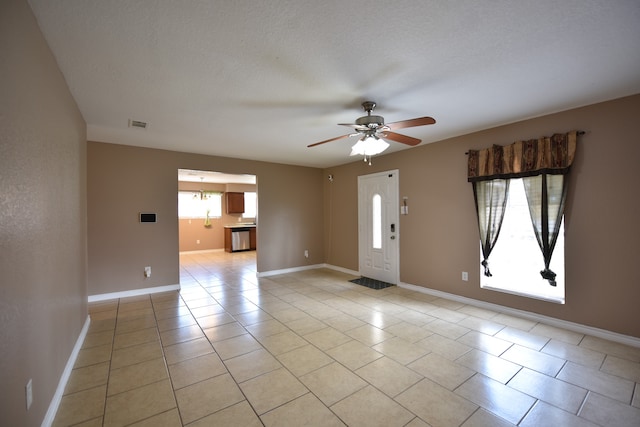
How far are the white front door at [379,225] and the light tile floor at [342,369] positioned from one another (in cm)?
134

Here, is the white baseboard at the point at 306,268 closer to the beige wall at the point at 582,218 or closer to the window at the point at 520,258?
the beige wall at the point at 582,218

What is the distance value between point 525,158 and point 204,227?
29.3ft

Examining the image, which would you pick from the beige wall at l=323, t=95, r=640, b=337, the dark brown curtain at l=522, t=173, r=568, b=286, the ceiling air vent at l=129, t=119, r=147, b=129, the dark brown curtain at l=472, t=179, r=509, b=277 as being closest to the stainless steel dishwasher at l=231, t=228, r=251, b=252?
the ceiling air vent at l=129, t=119, r=147, b=129

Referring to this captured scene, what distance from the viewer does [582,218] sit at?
9.78 ft

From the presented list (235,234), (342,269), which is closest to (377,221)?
(342,269)

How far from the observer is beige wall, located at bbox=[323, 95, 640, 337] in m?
2.72

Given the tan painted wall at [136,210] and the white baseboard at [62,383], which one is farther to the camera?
the tan painted wall at [136,210]

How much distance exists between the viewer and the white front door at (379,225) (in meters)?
5.06

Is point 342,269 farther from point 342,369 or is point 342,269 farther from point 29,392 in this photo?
point 29,392

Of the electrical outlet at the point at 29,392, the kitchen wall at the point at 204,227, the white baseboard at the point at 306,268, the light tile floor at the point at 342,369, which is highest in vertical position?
the kitchen wall at the point at 204,227

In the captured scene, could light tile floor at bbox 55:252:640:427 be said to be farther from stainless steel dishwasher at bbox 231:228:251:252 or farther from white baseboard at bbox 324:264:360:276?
stainless steel dishwasher at bbox 231:228:251:252

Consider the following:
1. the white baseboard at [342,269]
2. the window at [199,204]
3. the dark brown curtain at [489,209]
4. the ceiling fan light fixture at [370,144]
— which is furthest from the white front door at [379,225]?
the window at [199,204]

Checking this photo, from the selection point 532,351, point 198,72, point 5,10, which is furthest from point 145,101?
point 532,351

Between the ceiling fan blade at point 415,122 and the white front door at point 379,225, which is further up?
the ceiling fan blade at point 415,122
